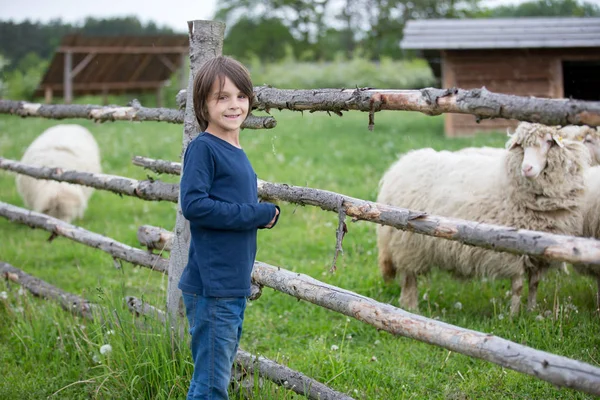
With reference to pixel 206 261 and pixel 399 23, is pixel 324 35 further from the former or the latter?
pixel 206 261

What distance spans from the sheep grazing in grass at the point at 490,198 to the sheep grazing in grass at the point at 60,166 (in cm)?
440

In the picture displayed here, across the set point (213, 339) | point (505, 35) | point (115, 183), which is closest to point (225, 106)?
point (213, 339)

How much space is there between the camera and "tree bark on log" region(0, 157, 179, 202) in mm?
4281

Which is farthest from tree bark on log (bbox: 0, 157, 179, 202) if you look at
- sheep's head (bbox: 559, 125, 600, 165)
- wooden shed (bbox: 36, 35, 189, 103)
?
wooden shed (bbox: 36, 35, 189, 103)

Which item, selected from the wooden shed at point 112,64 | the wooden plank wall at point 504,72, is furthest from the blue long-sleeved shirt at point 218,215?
the wooden shed at point 112,64

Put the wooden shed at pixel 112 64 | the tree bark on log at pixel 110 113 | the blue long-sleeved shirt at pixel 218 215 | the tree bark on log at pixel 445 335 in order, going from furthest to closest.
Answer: the wooden shed at pixel 112 64 < the tree bark on log at pixel 110 113 < the blue long-sleeved shirt at pixel 218 215 < the tree bark on log at pixel 445 335

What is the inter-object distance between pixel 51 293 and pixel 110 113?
5.02 feet

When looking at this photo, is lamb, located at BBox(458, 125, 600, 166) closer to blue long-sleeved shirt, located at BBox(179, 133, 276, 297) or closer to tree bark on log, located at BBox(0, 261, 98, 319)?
blue long-sleeved shirt, located at BBox(179, 133, 276, 297)

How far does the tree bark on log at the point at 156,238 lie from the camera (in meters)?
4.22

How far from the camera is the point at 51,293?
17.2 feet

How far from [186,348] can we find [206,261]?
88 cm

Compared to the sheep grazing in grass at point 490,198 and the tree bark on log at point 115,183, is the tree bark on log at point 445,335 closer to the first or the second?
the tree bark on log at point 115,183

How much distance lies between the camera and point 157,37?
23234mm

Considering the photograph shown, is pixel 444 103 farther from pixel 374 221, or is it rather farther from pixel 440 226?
pixel 374 221
